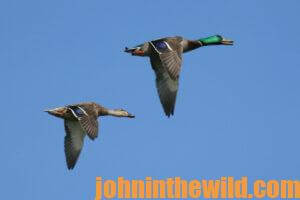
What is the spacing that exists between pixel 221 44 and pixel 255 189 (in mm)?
6034

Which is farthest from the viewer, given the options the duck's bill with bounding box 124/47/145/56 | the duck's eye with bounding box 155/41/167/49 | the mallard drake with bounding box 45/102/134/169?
the mallard drake with bounding box 45/102/134/169

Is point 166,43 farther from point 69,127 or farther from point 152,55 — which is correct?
point 69,127

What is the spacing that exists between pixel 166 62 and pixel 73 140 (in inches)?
187

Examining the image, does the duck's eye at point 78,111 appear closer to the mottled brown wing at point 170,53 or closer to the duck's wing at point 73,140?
the duck's wing at point 73,140

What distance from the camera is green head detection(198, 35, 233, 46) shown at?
3519 centimetres

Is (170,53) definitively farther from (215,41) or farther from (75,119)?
(215,41)

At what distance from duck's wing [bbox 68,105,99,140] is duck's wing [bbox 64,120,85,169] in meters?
0.99

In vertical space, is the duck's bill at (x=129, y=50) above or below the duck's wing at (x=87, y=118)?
above

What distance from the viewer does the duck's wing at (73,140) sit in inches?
1347

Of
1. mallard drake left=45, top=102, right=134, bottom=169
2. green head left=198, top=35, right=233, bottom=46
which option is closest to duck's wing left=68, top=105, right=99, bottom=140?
mallard drake left=45, top=102, right=134, bottom=169

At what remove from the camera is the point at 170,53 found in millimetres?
31656

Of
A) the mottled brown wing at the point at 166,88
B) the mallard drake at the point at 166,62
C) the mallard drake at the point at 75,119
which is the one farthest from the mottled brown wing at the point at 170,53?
the mallard drake at the point at 75,119

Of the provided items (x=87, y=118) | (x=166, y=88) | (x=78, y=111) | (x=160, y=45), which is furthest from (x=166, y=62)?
(x=78, y=111)

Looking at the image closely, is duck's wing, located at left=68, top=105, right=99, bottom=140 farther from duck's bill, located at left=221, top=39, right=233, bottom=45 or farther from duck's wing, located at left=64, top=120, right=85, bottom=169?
duck's bill, located at left=221, top=39, right=233, bottom=45
